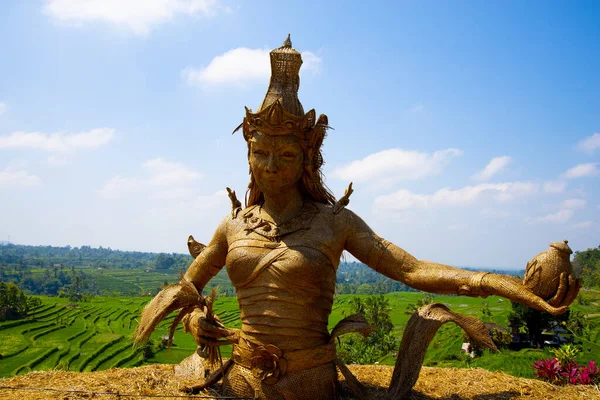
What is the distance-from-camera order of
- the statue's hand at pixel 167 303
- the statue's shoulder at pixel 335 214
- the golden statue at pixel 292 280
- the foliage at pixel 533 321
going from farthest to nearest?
the foliage at pixel 533 321
the statue's shoulder at pixel 335 214
the statue's hand at pixel 167 303
the golden statue at pixel 292 280

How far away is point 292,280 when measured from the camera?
3.77 metres

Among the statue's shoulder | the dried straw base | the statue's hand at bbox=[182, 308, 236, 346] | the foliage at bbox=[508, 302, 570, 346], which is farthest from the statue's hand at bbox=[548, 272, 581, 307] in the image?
the foliage at bbox=[508, 302, 570, 346]

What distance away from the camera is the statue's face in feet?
13.1

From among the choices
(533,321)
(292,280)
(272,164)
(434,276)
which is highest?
(272,164)

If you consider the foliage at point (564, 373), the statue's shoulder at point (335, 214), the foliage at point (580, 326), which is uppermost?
the statue's shoulder at point (335, 214)

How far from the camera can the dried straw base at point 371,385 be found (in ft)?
13.4

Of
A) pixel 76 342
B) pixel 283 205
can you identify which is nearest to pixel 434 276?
pixel 283 205

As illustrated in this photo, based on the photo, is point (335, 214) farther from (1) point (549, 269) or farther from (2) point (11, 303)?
(2) point (11, 303)

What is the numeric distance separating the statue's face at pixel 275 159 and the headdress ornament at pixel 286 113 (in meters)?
0.07

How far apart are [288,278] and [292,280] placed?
4 centimetres

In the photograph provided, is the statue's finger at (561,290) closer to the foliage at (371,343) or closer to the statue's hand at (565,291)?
the statue's hand at (565,291)

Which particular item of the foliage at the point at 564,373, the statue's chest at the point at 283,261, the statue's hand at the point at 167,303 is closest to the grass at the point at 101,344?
the foliage at the point at 564,373

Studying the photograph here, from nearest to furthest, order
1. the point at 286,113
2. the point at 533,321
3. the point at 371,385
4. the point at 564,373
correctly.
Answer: the point at 286,113
the point at 371,385
the point at 564,373
the point at 533,321

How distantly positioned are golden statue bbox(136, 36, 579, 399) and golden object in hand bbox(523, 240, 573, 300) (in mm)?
56
